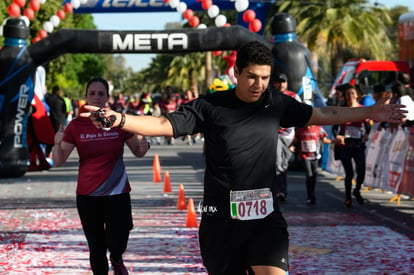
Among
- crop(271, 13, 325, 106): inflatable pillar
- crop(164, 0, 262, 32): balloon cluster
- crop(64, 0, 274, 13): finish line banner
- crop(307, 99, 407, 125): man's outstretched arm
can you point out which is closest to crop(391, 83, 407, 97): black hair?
crop(271, 13, 325, 106): inflatable pillar

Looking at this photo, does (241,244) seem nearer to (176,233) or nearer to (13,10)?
(176,233)

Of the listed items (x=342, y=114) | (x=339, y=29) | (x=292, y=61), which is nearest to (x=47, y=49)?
(x=292, y=61)

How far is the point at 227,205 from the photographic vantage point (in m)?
4.80

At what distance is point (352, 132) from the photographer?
12.1 metres

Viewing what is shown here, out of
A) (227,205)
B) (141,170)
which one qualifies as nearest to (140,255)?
(227,205)

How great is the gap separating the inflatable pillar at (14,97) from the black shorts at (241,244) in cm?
1302

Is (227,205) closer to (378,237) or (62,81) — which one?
(378,237)

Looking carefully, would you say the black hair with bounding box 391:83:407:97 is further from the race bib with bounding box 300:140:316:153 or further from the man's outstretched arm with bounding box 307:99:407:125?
the man's outstretched arm with bounding box 307:99:407:125

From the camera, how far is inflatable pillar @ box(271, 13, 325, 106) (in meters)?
17.9

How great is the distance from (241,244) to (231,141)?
0.58m

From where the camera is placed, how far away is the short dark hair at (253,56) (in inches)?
185

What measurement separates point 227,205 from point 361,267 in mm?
3362

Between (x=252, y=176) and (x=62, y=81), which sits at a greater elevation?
(x=252, y=176)

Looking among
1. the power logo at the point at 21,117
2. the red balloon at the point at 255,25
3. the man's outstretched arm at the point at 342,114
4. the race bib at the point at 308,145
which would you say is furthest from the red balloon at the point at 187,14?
the man's outstretched arm at the point at 342,114
